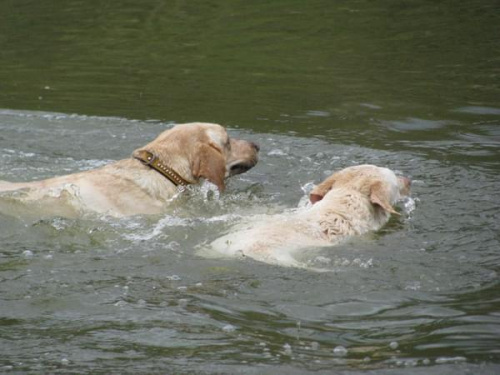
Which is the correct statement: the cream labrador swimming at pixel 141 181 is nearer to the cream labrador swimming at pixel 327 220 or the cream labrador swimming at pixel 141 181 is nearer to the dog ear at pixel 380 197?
the cream labrador swimming at pixel 327 220

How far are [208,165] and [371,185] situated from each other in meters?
1.61

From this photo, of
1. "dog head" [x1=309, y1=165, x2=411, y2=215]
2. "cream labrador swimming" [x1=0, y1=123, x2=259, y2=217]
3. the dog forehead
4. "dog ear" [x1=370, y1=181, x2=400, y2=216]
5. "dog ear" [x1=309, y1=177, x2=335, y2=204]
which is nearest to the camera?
"dog ear" [x1=370, y1=181, x2=400, y2=216]

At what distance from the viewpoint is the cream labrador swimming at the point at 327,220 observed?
7996 millimetres

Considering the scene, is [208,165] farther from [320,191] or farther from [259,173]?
[259,173]

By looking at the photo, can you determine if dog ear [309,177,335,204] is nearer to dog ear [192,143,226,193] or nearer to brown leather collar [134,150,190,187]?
dog ear [192,143,226,193]

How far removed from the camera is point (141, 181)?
9.59m

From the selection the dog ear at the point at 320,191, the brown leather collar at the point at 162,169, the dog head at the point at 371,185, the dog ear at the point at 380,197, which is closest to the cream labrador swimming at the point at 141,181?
the brown leather collar at the point at 162,169

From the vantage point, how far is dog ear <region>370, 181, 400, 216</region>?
878 centimetres

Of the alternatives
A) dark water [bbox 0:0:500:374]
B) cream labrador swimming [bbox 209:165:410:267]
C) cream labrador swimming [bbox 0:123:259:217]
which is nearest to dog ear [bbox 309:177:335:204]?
cream labrador swimming [bbox 209:165:410:267]

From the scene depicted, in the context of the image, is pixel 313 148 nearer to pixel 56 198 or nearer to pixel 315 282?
→ pixel 56 198

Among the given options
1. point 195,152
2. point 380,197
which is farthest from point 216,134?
point 380,197

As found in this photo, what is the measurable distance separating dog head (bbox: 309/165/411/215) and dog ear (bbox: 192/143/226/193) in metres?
0.95

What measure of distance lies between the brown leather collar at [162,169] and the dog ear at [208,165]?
6.0 inches

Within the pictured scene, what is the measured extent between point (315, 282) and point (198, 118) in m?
6.80
